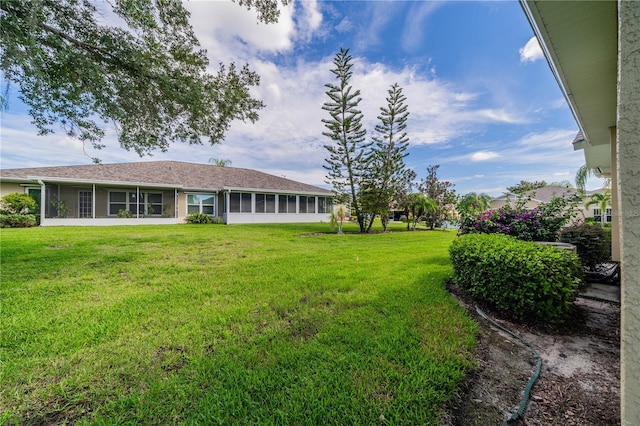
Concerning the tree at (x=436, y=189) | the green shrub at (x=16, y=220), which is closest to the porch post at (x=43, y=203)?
the green shrub at (x=16, y=220)

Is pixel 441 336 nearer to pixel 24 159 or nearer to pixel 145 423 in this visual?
pixel 145 423

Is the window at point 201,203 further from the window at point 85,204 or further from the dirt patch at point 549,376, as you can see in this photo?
the dirt patch at point 549,376

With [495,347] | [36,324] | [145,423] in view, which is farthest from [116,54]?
[495,347]

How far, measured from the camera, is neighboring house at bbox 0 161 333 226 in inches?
544

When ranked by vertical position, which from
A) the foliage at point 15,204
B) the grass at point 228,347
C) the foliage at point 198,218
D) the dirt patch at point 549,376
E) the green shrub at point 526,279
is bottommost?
the dirt patch at point 549,376

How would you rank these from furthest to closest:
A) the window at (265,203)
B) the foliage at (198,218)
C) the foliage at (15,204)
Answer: the window at (265,203) → the foliage at (198,218) → the foliage at (15,204)

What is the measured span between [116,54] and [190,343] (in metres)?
5.99

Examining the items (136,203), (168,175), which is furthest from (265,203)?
(136,203)

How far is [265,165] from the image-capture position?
93.6ft

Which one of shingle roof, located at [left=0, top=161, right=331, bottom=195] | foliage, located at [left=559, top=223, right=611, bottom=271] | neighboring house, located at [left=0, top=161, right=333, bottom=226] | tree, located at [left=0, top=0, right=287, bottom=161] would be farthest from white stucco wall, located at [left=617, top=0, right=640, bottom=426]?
shingle roof, located at [left=0, top=161, right=331, bottom=195]

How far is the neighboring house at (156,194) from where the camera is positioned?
45.3 feet

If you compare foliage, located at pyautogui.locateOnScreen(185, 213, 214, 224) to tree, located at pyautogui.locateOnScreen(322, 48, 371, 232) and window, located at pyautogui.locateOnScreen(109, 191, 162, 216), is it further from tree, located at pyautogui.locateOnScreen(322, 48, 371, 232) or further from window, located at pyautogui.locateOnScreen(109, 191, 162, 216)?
tree, located at pyautogui.locateOnScreen(322, 48, 371, 232)

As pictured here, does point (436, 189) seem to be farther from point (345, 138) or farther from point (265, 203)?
point (265, 203)

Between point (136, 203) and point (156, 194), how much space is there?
4.12 feet
